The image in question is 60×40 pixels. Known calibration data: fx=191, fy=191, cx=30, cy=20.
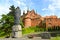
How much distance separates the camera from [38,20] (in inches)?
3029

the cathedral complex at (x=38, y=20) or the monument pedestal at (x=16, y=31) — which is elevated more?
the cathedral complex at (x=38, y=20)

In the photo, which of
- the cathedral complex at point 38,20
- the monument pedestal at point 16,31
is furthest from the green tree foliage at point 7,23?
the cathedral complex at point 38,20

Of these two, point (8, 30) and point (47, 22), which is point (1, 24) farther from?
point (47, 22)

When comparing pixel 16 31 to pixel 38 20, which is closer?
pixel 16 31

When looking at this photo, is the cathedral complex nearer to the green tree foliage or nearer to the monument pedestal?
the green tree foliage

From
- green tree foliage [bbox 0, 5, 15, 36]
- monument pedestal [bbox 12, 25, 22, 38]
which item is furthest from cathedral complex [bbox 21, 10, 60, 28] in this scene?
monument pedestal [bbox 12, 25, 22, 38]

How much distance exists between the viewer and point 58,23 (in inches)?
2931

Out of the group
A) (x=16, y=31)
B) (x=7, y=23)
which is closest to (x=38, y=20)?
(x=7, y=23)

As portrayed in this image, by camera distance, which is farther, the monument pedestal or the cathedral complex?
the cathedral complex

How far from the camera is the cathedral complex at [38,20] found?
7378 cm

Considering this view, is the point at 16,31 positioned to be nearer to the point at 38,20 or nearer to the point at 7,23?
the point at 7,23

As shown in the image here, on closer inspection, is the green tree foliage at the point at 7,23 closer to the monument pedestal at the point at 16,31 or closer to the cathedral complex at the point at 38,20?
the monument pedestal at the point at 16,31

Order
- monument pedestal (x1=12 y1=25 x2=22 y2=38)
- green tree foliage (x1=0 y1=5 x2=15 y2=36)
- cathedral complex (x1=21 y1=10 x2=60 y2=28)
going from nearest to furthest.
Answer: monument pedestal (x1=12 y1=25 x2=22 y2=38)
green tree foliage (x1=0 y1=5 x2=15 y2=36)
cathedral complex (x1=21 y1=10 x2=60 y2=28)

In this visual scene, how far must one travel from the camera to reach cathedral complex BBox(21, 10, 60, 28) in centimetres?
7378
